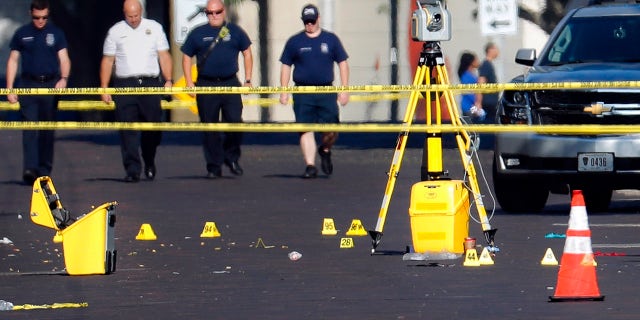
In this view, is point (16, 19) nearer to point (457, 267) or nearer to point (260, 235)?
point (260, 235)

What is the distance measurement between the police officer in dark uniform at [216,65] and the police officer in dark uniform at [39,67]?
137 centimetres

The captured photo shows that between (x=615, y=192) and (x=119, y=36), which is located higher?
(x=119, y=36)

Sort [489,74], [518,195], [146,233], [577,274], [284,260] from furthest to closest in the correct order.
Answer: [489,74] → [518,195] → [146,233] → [284,260] → [577,274]

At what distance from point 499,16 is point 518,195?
42.5 feet

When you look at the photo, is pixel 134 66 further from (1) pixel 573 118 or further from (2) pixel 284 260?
(2) pixel 284 260

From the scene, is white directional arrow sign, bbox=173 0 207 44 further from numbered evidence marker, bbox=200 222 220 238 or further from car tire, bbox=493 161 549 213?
numbered evidence marker, bbox=200 222 220 238

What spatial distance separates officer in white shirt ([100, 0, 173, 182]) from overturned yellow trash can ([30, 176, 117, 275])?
900 centimetres

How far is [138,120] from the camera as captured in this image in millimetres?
22000

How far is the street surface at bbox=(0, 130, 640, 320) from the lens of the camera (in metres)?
10.9

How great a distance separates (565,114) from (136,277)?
523 centimetres

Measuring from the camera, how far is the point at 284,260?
44.2ft

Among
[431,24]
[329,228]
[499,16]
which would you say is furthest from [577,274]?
[499,16]

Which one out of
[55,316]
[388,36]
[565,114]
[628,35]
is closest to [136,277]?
[55,316]

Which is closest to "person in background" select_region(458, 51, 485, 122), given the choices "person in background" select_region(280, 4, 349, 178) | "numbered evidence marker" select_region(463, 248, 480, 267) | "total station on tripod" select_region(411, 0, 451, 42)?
"person in background" select_region(280, 4, 349, 178)
